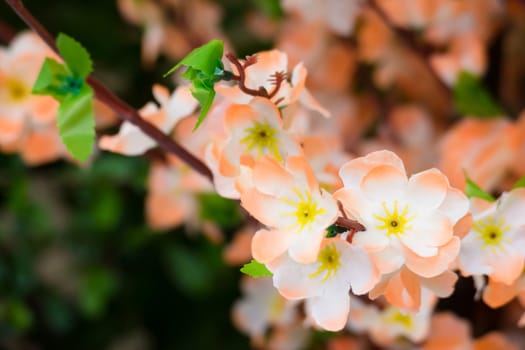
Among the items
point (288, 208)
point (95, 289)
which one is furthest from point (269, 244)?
point (95, 289)

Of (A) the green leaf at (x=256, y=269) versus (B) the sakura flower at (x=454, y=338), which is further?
(B) the sakura flower at (x=454, y=338)

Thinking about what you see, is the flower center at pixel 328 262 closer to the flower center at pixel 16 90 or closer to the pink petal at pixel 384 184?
the pink petal at pixel 384 184

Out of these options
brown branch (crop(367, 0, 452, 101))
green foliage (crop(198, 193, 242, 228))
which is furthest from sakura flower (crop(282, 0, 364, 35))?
green foliage (crop(198, 193, 242, 228))

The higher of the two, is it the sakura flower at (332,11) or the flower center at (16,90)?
the flower center at (16,90)

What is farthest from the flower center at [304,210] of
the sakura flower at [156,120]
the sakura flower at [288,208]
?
the sakura flower at [156,120]

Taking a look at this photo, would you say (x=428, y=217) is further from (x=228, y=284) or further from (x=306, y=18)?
(x=228, y=284)

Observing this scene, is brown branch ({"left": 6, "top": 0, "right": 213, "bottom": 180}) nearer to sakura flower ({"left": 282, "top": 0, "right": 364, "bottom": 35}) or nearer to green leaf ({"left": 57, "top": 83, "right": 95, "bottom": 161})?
green leaf ({"left": 57, "top": 83, "right": 95, "bottom": 161})

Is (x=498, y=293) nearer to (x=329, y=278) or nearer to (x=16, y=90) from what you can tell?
(x=329, y=278)
